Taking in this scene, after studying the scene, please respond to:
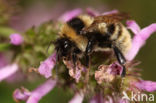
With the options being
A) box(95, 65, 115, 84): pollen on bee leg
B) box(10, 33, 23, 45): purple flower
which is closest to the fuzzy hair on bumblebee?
box(95, 65, 115, 84): pollen on bee leg

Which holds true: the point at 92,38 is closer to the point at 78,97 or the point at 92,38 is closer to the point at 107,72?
the point at 107,72

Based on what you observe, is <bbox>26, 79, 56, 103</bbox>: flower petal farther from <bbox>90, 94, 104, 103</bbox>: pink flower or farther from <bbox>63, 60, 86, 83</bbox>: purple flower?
<bbox>63, 60, 86, 83</bbox>: purple flower

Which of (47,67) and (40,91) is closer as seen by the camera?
(47,67)

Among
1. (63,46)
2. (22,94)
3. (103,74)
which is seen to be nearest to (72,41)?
(63,46)

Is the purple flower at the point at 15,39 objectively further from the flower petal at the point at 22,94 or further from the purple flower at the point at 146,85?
the purple flower at the point at 146,85

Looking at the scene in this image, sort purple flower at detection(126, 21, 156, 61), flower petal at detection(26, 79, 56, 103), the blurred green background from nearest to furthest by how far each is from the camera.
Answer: purple flower at detection(126, 21, 156, 61), flower petal at detection(26, 79, 56, 103), the blurred green background

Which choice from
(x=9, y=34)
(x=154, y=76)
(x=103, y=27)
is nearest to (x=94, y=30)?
(x=103, y=27)
